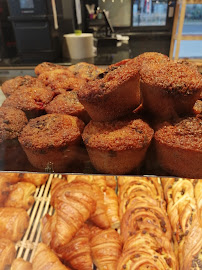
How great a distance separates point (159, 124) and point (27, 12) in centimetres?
110

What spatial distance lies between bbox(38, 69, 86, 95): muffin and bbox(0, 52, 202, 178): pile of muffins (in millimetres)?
148

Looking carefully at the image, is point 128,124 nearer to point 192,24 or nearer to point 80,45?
point 192,24

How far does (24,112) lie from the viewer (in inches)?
29.0

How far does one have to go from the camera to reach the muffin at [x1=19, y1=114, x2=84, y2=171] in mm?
648

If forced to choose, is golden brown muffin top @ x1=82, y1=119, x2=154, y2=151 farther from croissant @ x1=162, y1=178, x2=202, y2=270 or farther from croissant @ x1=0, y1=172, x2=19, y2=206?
croissant @ x1=0, y1=172, x2=19, y2=206

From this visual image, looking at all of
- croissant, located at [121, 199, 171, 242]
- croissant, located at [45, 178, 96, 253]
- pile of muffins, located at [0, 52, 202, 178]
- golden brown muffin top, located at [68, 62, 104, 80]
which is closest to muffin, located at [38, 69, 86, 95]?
golden brown muffin top, located at [68, 62, 104, 80]

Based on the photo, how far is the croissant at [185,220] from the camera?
113 centimetres

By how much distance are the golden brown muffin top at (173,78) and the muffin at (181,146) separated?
0.08m

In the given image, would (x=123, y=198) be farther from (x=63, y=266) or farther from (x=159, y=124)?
(x=159, y=124)

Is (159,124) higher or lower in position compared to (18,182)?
higher

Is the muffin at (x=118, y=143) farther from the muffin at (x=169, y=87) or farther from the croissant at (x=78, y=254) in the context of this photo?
the croissant at (x=78, y=254)

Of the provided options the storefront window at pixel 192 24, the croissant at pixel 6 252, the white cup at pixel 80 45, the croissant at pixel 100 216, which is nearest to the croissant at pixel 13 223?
the croissant at pixel 6 252

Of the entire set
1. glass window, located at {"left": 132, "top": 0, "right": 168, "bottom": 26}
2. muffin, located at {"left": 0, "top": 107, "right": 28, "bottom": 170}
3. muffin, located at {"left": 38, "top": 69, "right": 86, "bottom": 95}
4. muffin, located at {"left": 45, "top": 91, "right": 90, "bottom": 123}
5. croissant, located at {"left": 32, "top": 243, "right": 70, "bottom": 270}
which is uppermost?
glass window, located at {"left": 132, "top": 0, "right": 168, "bottom": 26}

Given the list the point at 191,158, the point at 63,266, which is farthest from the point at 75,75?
the point at 63,266
